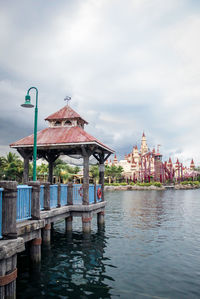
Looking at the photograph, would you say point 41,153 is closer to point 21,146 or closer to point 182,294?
point 21,146

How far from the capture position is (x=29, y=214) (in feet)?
28.3

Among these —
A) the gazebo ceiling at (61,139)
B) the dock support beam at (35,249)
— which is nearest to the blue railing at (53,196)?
the gazebo ceiling at (61,139)

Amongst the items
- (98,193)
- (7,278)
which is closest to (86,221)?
(98,193)

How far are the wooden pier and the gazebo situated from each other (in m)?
0.94

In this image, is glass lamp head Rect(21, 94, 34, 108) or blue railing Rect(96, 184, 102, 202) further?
blue railing Rect(96, 184, 102, 202)

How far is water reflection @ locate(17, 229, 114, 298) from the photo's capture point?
770cm

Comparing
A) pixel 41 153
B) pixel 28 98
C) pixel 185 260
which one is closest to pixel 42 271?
pixel 185 260

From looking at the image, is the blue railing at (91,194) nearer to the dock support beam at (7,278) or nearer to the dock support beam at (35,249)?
the dock support beam at (35,249)

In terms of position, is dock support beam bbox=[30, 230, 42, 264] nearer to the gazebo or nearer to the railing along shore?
the railing along shore

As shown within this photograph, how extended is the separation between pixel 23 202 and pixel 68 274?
3.17m

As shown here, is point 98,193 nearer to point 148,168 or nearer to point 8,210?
point 8,210

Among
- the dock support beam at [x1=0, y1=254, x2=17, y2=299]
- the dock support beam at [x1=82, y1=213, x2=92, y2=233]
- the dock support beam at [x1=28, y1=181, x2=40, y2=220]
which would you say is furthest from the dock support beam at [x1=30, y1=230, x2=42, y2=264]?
the dock support beam at [x1=82, y1=213, x2=92, y2=233]

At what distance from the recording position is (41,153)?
17.9 meters

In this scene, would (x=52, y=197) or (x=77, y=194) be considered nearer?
(x=52, y=197)
